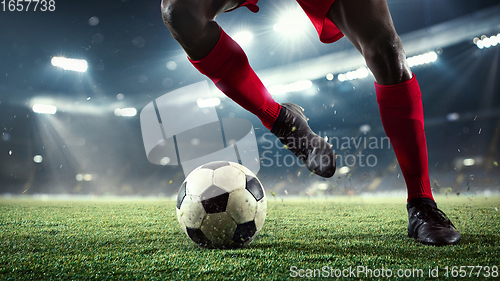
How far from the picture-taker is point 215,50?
4.12 feet

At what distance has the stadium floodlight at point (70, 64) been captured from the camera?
9.98 metres

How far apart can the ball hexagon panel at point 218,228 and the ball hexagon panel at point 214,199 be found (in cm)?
3

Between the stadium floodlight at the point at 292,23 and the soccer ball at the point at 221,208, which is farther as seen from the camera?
the stadium floodlight at the point at 292,23

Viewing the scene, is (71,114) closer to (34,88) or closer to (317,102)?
(34,88)

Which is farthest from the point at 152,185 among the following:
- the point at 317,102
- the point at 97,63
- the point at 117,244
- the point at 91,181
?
the point at 117,244

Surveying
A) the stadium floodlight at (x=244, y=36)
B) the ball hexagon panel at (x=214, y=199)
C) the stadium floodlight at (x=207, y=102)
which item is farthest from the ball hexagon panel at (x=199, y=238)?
the stadium floodlight at (x=207, y=102)

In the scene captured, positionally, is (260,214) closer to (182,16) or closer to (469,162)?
(182,16)

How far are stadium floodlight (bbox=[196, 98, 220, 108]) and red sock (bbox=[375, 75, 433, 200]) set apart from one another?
11.4 metres

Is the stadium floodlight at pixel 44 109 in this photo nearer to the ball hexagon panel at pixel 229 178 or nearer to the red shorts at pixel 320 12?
the ball hexagon panel at pixel 229 178

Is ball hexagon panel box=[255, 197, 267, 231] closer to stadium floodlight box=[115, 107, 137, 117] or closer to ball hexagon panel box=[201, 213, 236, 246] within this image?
ball hexagon panel box=[201, 213, 236, 246]

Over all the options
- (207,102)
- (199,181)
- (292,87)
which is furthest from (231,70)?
(207,102)

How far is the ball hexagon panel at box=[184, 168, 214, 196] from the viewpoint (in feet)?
4.79

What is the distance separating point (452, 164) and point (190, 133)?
1011 centimetres

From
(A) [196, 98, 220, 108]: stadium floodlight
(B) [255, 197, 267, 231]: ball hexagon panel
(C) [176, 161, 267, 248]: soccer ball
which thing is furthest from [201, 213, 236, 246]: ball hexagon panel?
(A) [196, 98, 220, 108]: stadium floodlight
